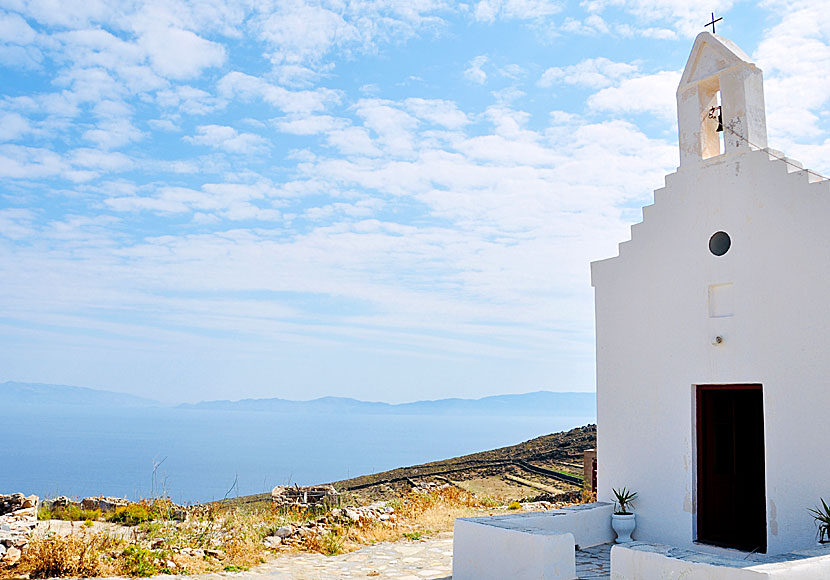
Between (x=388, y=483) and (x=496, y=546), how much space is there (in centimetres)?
1373

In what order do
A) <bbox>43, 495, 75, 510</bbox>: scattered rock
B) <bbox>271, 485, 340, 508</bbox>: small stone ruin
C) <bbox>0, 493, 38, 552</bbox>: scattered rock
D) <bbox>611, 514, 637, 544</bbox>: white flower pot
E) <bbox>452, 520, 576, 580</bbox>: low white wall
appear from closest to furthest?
<bbox>452, 520, 576, 580</bbox>: low white wall → <bbox>0, 493, 38, 552</bbox>: scattered rock → <bbox>611, 514, 637, 544</bbox>: white flower pot → <bbox>271, 485, 340, 508</bbox>: small stone ruin → <bbox>43, 495, 75, 510</bbox>: scattered rock

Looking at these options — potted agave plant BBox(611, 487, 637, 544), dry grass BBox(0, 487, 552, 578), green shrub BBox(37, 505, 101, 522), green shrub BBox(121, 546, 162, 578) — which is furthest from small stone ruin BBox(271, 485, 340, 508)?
potted agave plant BBox(611, 487, 637, 544)

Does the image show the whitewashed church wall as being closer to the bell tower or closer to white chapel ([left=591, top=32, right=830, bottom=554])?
white chapel ([left=591, top=32, right=830, bottom=554])

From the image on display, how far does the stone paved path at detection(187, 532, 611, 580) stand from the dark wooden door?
1.53 m

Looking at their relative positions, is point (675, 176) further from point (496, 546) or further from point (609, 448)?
point (496, 546)

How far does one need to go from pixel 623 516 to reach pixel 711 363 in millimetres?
2481

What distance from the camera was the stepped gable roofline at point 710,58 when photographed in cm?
928

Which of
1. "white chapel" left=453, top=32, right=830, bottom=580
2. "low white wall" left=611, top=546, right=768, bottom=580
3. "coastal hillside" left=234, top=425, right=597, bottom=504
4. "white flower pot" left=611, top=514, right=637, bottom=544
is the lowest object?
"coastal hillside" left=234, top=425, right=597, bottom=504

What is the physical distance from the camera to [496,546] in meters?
7.99

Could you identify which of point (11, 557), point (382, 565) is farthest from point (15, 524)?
point (382, 565)

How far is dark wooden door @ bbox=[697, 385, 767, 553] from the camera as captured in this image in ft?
30.5

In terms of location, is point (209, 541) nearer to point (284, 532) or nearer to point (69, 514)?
point (284, 532)

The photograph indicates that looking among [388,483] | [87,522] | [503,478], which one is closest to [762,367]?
[87,522]

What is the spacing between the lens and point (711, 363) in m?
9.14
